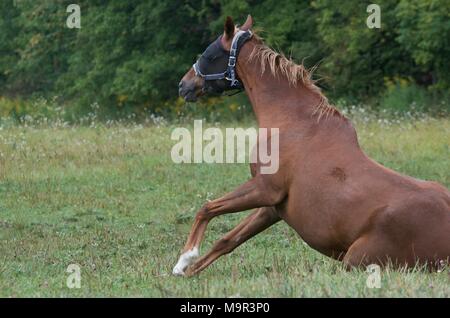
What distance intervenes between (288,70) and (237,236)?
1509 mm

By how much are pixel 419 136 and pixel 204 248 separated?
27.2 feet

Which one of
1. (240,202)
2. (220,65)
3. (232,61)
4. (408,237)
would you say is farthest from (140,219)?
(408,237)

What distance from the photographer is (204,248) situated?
1108 centimetres

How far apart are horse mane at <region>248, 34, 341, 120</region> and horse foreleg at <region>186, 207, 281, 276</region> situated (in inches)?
38.7

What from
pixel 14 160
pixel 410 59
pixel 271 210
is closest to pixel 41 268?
pixel 271 210

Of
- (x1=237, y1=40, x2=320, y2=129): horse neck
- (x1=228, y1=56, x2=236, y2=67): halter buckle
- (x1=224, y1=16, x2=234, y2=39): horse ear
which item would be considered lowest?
(x1=237, y1=40, x2=320, y2=129): horse neck

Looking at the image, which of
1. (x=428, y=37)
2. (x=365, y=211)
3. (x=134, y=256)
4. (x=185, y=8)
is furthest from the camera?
(x=185, y=8)

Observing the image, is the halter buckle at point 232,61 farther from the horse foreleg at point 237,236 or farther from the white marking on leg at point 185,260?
the white marking on leg at point 185,260

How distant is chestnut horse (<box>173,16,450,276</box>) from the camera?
25.2 feet

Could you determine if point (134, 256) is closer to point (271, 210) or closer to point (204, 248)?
point (204, 248)

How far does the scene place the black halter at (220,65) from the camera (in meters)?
8.71

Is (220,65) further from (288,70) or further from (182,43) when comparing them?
(182,43)

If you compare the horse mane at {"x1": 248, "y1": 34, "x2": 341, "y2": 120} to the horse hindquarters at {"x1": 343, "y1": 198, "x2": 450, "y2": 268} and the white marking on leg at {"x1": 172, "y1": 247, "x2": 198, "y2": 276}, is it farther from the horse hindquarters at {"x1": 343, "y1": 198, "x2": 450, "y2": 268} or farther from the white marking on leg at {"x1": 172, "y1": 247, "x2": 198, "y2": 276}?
the white marking on leg at {"x1": 172, "y1": 247, "x2": 198, "y2": 276}

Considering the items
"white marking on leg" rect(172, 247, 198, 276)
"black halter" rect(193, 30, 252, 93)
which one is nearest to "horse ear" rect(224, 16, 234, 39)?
"black halter" rect(193, 30, 252, 93)
